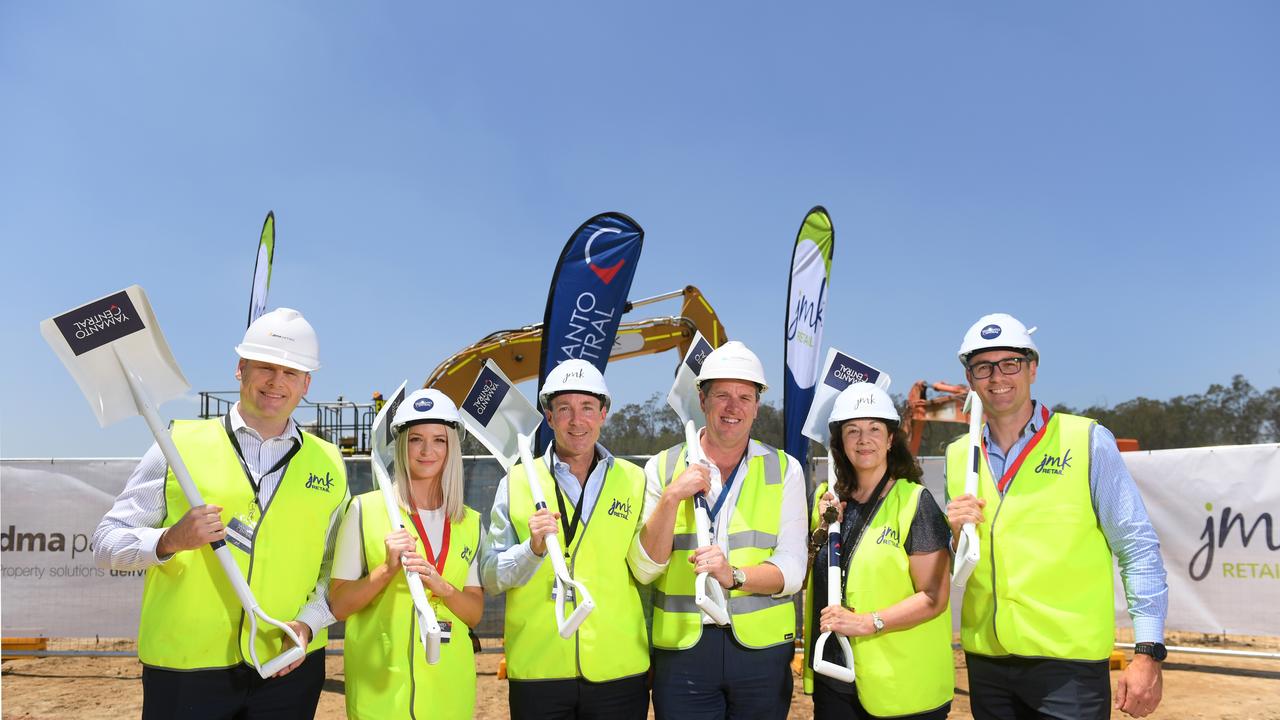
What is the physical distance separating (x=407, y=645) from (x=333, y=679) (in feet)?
22.6

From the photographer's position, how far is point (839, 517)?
3928mm

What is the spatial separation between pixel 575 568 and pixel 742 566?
31.1 inches

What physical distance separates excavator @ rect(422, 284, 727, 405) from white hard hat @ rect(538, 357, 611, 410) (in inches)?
289

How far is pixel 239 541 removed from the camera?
138 inches

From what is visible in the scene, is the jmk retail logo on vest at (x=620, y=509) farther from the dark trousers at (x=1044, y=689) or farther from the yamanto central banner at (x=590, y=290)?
the yamanto central banner at (x=590, y=290)

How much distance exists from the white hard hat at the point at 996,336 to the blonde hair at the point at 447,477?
2.51 m

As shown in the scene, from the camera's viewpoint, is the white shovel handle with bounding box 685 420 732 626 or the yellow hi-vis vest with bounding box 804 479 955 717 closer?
the white shovel handle with bounding box 685 420 732 626

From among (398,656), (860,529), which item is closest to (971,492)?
(860,529)

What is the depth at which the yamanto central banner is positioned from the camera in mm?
7516

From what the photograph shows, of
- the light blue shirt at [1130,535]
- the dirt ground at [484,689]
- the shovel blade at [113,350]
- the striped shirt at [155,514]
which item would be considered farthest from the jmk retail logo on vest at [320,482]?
the dirt ground at [484,689]

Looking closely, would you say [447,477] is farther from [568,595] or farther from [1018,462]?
[1018,462]

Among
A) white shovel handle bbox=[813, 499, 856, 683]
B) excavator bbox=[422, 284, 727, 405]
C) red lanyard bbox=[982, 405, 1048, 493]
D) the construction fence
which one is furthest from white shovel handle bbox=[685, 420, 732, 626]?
excavator bbox=[422, 284, 727, 405]

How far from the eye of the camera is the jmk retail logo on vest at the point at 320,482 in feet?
12.2

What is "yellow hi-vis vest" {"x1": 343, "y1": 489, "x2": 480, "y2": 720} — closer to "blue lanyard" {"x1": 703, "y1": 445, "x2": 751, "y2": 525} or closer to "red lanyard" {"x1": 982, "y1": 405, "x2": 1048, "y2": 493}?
"blue lanyard" {"x1": 703, "y1": 445, "x2": 751, "y2": 525}
